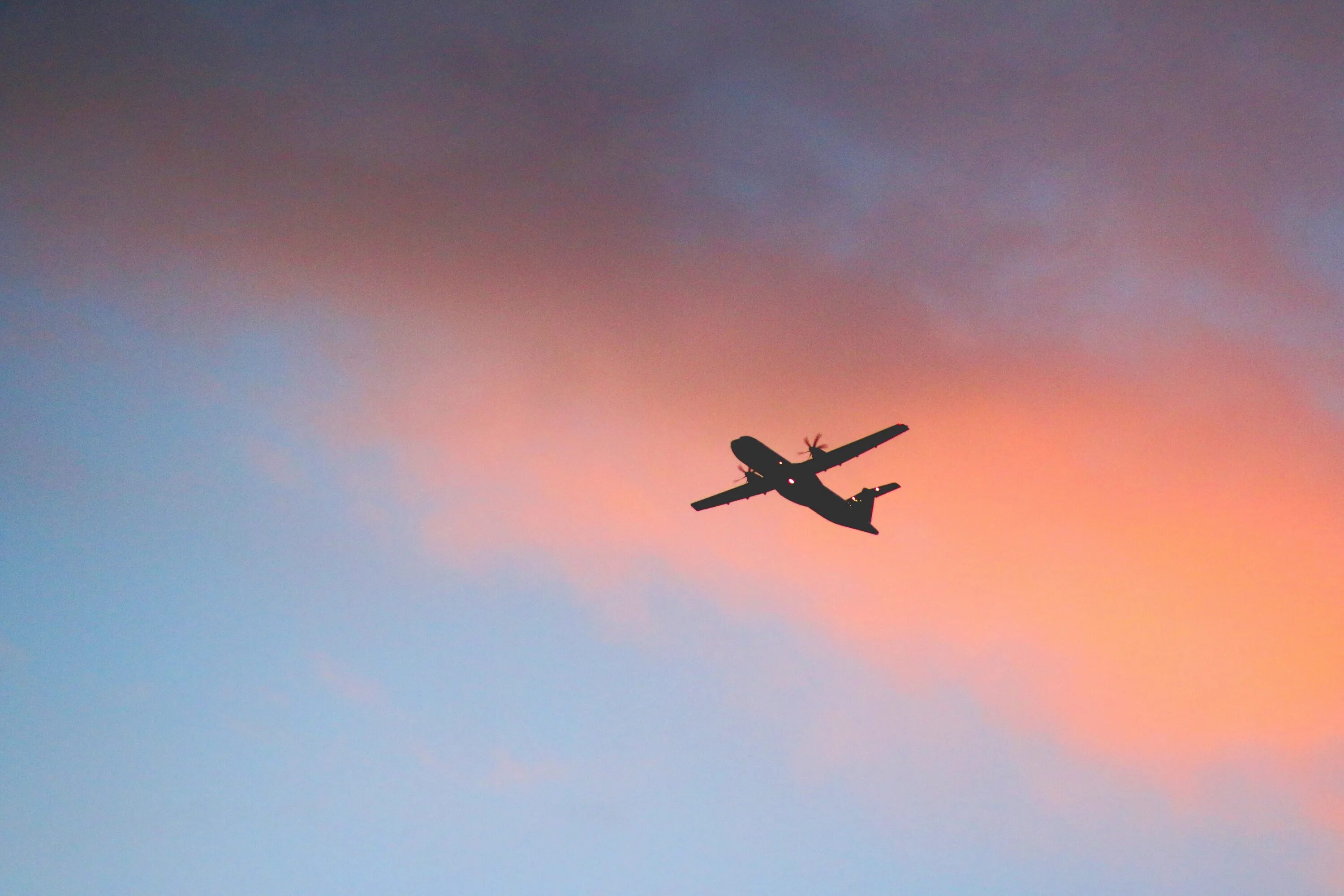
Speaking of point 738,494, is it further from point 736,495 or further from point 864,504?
point 864,504

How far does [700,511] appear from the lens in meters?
95.7

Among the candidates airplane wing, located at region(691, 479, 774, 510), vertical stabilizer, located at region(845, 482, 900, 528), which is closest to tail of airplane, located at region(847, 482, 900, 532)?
vertical stabilizer, located at region(845, 482, 900, 528)

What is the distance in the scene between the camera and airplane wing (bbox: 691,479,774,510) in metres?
89.9

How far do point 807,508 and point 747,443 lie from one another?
40.3 feet

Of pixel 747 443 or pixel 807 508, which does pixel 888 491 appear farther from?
pixel 747 443

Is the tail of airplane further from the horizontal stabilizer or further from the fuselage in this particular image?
the horizontal stabilizer

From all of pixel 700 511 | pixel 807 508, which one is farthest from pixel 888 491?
pixel 700 511

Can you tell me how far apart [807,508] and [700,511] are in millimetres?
9608

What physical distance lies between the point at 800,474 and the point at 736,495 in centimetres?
665

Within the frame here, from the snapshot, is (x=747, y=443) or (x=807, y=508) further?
Result: (x=807, y=508)

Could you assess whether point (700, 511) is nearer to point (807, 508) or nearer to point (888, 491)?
point (807, 508)

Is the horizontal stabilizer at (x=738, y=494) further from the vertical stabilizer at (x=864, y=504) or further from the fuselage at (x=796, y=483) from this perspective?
the vertical stabilizer at (x=864, y=504)

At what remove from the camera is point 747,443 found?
8469cm

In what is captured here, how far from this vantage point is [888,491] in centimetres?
9425
